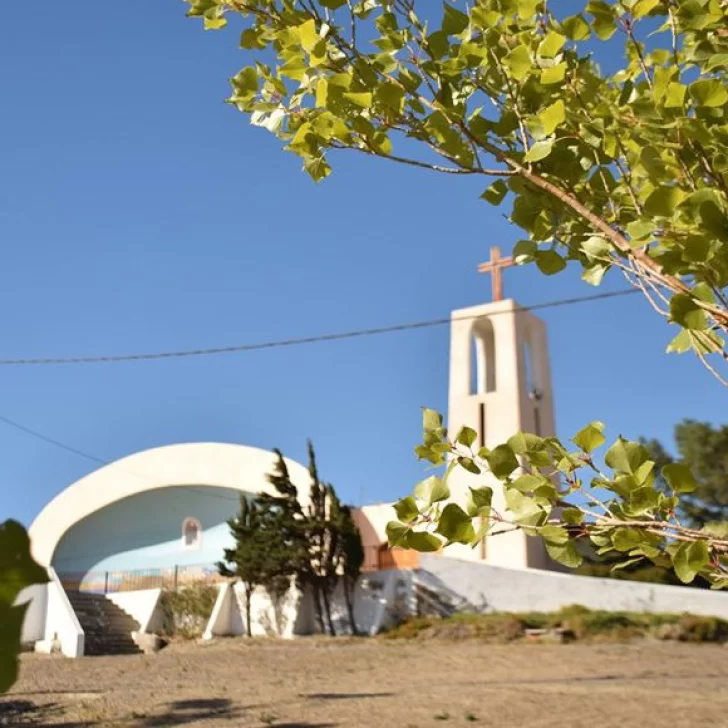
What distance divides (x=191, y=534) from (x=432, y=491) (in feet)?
86.8

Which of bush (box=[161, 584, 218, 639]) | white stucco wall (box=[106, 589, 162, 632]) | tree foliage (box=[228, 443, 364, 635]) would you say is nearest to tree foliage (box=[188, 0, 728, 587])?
tree foliage (box=[228, 443, 364, 635])

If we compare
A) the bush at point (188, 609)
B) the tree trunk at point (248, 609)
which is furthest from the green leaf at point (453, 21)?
the bush at point (188, 609)

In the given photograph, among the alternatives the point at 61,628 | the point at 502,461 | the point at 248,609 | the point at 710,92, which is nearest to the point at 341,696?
the point at 502,461

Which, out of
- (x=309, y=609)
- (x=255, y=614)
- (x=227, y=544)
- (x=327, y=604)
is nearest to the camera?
(x=327, y=604)

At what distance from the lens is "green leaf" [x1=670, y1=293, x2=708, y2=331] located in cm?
173

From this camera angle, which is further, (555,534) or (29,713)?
(29,713)

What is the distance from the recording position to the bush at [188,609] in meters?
20.9

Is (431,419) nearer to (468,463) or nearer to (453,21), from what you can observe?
(468,463)

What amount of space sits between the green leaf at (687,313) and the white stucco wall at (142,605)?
21521 mm

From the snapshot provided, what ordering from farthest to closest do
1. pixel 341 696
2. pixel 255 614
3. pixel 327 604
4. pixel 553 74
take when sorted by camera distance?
pixel 255 614
pixel 327 604
pixel 341 696
pixel 553 74

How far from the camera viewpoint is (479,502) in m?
1.90

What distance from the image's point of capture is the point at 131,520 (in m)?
28.3

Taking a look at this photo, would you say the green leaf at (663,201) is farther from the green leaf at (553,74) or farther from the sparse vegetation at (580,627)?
the sparse vegetation at (580,627)

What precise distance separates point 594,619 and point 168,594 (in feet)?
37.3
